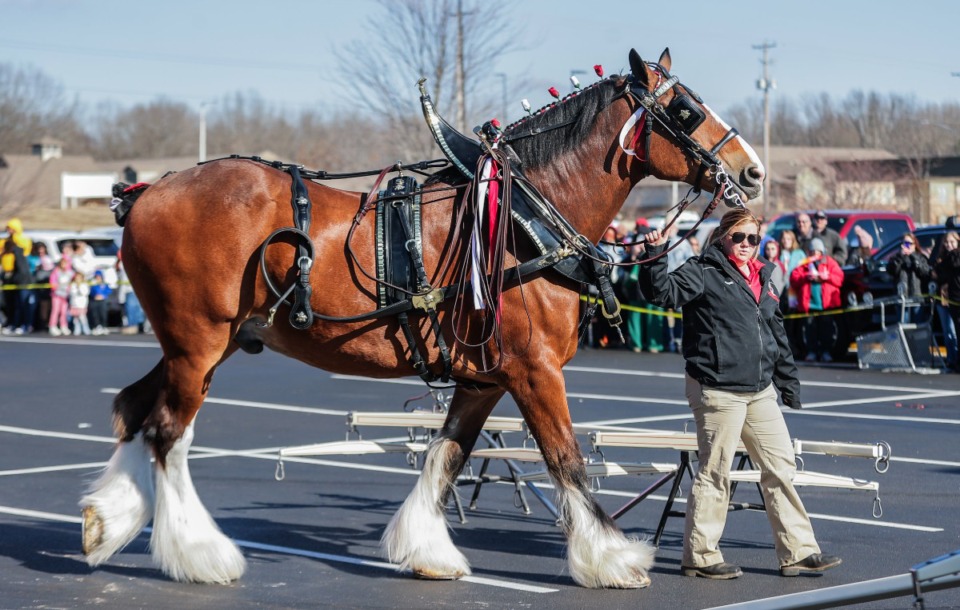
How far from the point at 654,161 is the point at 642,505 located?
315 centimetres

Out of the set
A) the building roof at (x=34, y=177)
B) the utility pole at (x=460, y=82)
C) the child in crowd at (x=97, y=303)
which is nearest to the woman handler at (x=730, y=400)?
the child in crowd at (x=97, y=303)

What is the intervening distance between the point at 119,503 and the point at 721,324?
329 centimetres

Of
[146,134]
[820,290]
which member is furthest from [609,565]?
[146,134]

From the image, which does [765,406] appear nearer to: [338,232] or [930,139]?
[338,232]

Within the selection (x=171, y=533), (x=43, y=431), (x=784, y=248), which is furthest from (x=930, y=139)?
(x=171, y=533)

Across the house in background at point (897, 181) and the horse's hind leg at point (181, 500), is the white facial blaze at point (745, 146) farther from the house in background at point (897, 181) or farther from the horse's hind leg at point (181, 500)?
the house in background at point (897, 181)

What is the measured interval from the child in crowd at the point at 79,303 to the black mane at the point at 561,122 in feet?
64.8

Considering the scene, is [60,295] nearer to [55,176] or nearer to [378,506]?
[378,506]

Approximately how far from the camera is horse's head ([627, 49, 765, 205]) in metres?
6.41

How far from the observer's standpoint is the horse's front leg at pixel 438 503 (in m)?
6.70

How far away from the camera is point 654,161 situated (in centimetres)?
652

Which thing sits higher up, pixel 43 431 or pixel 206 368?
pixel 206 368

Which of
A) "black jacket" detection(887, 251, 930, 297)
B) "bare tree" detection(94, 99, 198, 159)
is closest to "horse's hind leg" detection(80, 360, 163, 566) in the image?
"black jacket" detection(887, 251, 930, 297)

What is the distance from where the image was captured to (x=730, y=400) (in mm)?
6648
